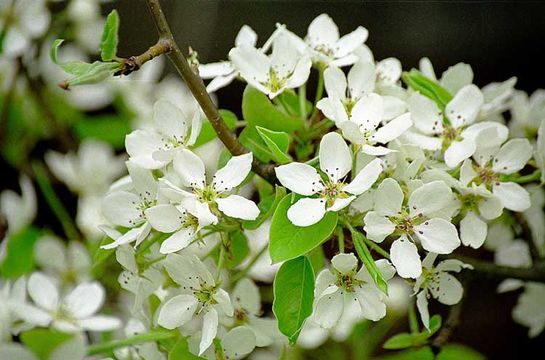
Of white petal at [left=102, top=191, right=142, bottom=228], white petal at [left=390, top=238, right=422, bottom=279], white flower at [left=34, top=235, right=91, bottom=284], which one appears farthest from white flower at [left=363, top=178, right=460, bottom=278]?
white flower at [left=34, top=235, right=91, bottom=284]

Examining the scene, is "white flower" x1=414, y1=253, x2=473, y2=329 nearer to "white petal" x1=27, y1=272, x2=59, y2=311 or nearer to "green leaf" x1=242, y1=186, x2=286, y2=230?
"green leaf" x1=242, y1=186, x2=286, y2=230

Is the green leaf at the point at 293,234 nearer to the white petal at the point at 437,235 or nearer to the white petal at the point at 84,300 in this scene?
the white petal at the point at 437,235

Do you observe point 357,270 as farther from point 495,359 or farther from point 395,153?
point 495,359

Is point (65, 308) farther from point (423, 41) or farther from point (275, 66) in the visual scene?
point (423, 41)

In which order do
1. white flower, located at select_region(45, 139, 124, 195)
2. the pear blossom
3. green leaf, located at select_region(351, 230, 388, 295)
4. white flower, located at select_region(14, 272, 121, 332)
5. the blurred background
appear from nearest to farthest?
green leaf, located at select_region(351, 230, 388, 295) → the pear blossom → white flower, located at select_region(14, 272, 121, 332) → white flower, located at select_region(45, 139, 124, 195) → the blurred background

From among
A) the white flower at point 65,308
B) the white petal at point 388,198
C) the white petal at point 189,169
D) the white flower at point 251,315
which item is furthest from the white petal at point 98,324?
the white petal at point 388,198
